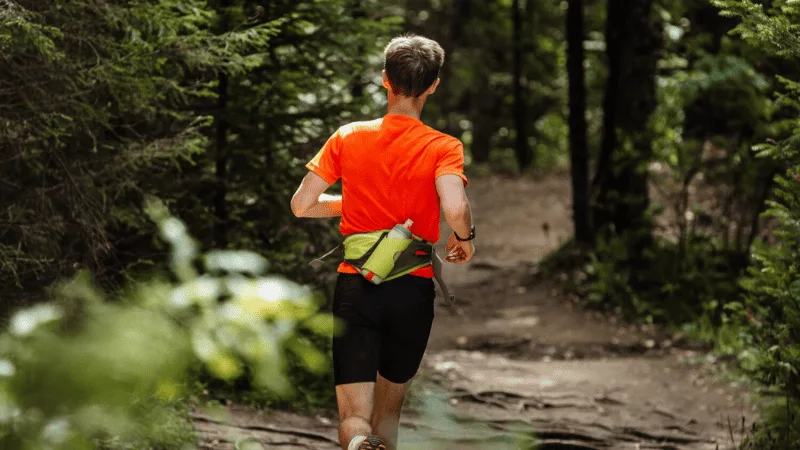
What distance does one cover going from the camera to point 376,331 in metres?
4.49

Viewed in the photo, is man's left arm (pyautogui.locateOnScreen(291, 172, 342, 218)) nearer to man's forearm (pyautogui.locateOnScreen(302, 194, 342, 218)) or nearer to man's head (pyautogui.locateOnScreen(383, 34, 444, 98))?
man's forearm (pyautogui.locateOnScreen(302, 194, 342, 218))

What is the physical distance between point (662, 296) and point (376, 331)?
11312 millimetres

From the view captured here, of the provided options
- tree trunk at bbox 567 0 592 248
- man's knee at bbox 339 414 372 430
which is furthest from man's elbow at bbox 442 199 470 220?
tree trunk at bbox 567 0 592 248

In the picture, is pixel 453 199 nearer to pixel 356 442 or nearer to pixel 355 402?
pixel 355 402

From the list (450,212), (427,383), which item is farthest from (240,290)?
(427,383)

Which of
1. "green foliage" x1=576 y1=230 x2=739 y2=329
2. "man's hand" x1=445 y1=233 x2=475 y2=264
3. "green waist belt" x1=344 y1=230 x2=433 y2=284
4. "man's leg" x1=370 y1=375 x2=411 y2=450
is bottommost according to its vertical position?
"green foliage" x1=576 y1=230 x2=739 y2=329

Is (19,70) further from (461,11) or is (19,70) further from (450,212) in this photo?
(461,11)

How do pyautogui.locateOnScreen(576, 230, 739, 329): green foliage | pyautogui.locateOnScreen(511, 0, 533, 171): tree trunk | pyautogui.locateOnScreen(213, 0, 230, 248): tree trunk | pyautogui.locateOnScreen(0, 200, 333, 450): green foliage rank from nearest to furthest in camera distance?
pyautogui.locateOnScreen(0, 200, 333, 450): green foliage < pyautogui.locateOnScreen(213, 0, 230, 248): tree trunk < pyautogui.locateOnScreen(576, 230, 739, 329): green foliage < pyautogui.locateOnScreen(511, 0, 533, 171): tree trunk

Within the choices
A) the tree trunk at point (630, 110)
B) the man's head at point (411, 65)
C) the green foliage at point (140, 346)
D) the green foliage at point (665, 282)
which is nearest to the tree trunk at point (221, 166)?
the man's head at point (411, 65)

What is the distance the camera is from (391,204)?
4504 millimetres

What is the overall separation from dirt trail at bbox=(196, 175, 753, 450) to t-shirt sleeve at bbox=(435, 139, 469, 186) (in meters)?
3.21

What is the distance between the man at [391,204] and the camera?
441cm

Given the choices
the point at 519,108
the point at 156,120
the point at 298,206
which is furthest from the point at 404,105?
the point at 519,108

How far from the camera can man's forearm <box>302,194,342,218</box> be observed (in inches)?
185
